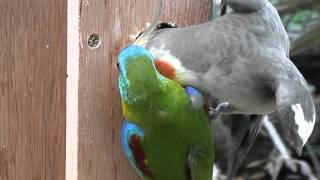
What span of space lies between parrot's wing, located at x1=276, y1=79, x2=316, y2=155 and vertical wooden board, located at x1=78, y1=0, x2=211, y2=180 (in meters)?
0.50

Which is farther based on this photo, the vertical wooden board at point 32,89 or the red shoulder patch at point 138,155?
the vertical wooden board at point 32,89

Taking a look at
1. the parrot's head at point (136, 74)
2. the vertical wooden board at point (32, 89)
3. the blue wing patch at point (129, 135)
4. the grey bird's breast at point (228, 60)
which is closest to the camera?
the parrot's head at point (136, 74)

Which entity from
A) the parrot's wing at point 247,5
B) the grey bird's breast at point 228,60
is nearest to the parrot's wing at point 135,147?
the grey bird's breast at point 228,60

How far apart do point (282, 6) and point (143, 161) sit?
1915 mm

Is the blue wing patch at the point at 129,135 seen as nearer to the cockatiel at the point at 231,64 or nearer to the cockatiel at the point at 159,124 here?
the cockatiel at the point at 159,124

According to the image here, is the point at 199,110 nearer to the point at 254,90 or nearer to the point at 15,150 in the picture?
the point at 254,90

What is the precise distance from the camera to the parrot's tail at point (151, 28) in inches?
85.4

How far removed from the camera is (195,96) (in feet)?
6.98

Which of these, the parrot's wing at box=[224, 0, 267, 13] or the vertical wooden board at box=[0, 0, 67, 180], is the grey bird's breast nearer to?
the parrot's wing at box=[224, 0, 267, 13]

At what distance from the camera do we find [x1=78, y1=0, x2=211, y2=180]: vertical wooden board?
81.4 inches

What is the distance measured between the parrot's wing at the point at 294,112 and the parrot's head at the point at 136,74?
37 cm

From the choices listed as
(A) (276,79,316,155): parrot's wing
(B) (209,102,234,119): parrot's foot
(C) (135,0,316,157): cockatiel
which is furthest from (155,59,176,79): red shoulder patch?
(A) (276,79,316,155): parrot's wing

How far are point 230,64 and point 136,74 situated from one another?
0.39m

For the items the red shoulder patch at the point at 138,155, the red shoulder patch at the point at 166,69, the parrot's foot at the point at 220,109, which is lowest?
the red shoulder patch at the point at 138,155
